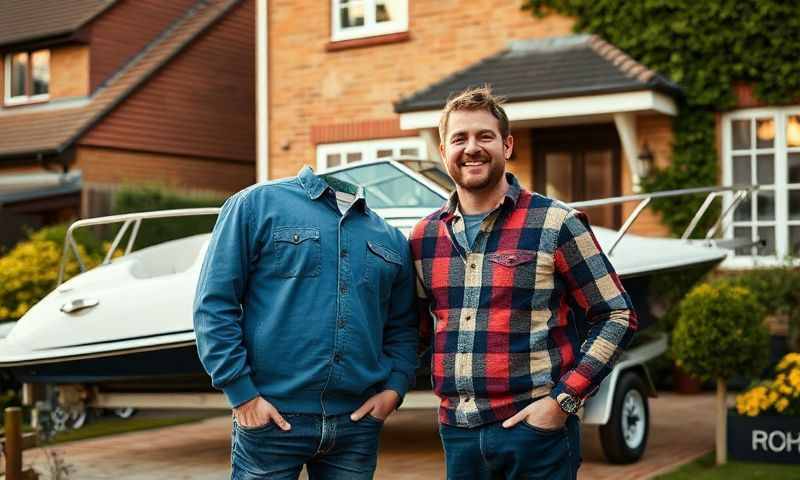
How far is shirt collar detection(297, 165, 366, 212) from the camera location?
3.27 m

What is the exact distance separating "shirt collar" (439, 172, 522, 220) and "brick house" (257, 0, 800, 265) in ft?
26.4

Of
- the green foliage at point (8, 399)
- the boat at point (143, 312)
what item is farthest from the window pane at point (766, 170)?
the green foliage at point (8, 399)

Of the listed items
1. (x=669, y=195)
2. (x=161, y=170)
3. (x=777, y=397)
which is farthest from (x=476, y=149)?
(x=161, y=170)

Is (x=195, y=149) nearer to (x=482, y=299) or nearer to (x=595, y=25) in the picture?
(x=595, y=25)

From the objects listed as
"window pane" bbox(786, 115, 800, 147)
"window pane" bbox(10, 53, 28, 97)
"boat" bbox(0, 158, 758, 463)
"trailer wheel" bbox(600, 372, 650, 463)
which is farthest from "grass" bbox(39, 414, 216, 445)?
"window pane" bbox(10, 53, 28, 97)

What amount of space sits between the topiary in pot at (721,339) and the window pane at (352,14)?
8.22 m

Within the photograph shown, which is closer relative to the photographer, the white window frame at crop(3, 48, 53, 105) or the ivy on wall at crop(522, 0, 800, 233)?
the ivy on wall at crop(522, 0, 800, 233)

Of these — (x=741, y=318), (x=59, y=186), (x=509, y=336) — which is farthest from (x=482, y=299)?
(x=59, y=186)

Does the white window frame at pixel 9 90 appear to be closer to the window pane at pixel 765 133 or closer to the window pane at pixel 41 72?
the window pane at pixel 41 72

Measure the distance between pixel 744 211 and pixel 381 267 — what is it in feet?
30.2

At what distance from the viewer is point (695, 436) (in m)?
8.52

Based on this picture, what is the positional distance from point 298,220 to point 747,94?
928 centimetres

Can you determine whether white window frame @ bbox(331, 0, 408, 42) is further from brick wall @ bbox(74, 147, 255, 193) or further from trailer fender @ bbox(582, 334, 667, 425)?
trailer fender @ bbox(582, 334, 667, 425)

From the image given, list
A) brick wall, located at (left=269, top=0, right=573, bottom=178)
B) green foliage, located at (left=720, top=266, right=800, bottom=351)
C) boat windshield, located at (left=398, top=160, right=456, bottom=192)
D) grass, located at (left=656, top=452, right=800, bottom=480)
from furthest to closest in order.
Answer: brick wall, located at (left=269, top=0, right=573, bottom=178) → green foliage, located at (left=720, top=266, right=800, bottom=351) → boat windshield, located at (left=398, top=160, right=456, bottom=192) → grass, located at (left=656, top=452, right=800, bottom=480)
